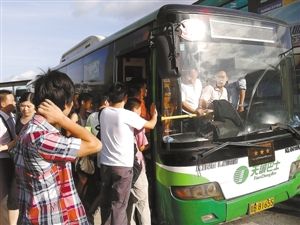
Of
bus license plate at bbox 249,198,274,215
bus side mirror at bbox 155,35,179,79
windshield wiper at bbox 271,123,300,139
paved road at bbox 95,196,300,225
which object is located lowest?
paved road at bbox 95,196,300,225

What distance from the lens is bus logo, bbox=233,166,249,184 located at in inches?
170

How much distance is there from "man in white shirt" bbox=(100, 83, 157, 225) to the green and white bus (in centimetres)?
29

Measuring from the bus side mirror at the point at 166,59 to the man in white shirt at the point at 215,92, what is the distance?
525mm

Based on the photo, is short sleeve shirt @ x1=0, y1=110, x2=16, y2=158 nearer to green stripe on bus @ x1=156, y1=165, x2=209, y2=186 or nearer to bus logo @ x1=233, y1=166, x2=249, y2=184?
green stripe on bus @ x1=156, y1=165, x2=209, y2=186

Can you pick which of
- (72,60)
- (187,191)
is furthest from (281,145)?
(72,60)

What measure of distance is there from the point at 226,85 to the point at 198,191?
1253mm

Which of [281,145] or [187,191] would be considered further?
[281,145]

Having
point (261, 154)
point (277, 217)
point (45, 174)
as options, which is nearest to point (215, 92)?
point (261, 154)

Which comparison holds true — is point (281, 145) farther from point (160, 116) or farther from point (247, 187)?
point (160, 116)

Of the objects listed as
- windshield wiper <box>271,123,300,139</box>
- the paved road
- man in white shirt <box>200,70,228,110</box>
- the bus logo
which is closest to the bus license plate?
the bus logo

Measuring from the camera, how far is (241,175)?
437 cm

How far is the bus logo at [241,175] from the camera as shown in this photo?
4321mm

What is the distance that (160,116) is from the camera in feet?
14.2

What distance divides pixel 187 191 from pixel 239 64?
1.62 meters
